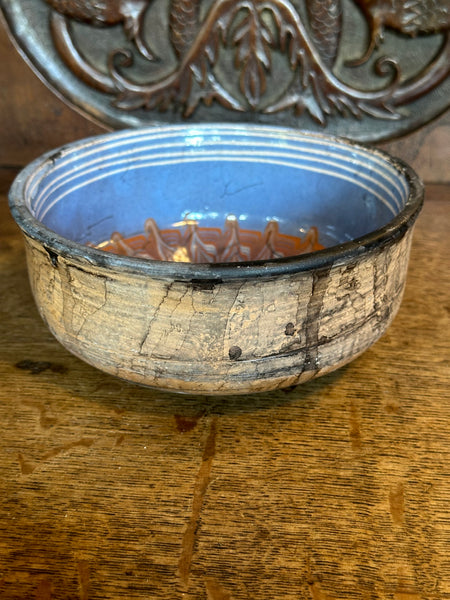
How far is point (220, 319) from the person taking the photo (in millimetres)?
467

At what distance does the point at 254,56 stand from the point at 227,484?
0.72 metres

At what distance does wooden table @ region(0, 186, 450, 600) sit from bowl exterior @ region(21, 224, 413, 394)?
67 millimetres

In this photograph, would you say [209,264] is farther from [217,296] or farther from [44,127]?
[44,127]

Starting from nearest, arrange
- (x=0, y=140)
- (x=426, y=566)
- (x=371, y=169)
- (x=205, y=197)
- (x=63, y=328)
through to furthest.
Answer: (x=426, y=566)
(x=63, y=328)
(x=371, y=169)
(x=205, y=197)
(x=0, y=140)

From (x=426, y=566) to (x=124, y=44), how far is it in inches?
34.3

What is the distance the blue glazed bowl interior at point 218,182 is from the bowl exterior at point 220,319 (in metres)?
0.21

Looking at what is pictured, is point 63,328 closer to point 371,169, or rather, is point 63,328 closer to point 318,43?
point 371,169

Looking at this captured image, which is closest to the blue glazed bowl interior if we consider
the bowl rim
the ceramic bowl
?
the ceramic bowl

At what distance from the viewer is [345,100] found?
98 centimetres

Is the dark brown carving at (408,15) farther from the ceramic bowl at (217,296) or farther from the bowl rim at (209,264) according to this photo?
the bowl rim at (209,264)

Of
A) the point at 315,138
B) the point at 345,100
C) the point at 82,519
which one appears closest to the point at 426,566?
the point at 82,519

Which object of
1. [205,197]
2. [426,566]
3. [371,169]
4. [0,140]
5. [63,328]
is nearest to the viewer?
[426,566]

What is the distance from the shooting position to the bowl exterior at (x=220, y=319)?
46cm

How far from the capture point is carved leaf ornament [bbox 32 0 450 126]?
3.03ft
